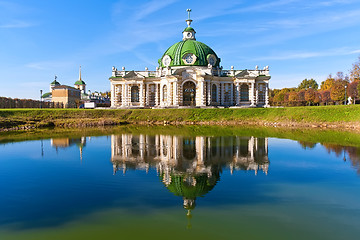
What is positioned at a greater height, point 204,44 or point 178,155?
point 204,44

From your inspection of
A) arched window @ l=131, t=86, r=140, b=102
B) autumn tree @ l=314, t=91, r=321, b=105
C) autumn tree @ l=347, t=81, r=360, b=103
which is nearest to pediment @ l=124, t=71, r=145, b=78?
arched window @ l=131, t=86, r=140, b=102

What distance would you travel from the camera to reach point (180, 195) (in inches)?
414

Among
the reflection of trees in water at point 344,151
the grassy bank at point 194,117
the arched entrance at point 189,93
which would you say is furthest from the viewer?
the arched entrance at point 189,93

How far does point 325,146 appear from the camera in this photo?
71.6 ft

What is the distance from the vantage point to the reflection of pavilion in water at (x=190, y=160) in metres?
11.9

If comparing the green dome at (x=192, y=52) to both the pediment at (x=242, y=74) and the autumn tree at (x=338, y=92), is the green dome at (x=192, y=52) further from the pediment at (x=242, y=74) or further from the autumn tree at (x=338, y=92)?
the autumn tree at (x=338, y=92)

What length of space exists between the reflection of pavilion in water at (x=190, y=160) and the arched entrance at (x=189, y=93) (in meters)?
38.3

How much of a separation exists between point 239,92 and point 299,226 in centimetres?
5792

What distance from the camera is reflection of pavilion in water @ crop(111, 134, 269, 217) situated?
1192 centimetres

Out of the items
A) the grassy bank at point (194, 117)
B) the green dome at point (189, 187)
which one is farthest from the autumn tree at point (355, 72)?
the green dome at point (189, 187)

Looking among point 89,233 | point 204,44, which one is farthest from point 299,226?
point 204,44

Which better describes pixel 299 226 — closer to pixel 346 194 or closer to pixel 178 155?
pixel 346 194

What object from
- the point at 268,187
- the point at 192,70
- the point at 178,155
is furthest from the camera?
the point at 192,70

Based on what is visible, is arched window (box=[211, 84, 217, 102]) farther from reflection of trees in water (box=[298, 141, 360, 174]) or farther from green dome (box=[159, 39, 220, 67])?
reflection of trees in water (box=[298, 141, 360, 174])
